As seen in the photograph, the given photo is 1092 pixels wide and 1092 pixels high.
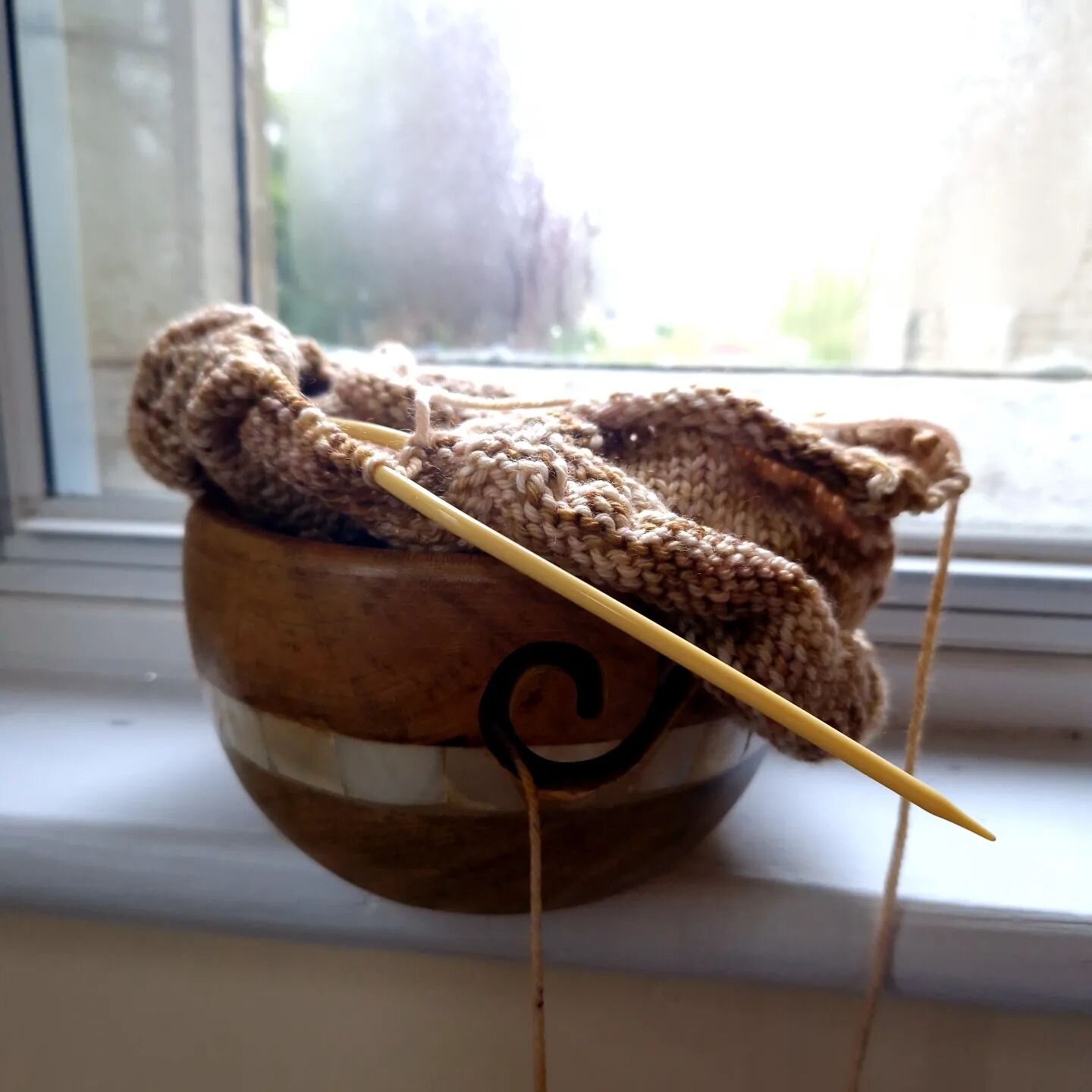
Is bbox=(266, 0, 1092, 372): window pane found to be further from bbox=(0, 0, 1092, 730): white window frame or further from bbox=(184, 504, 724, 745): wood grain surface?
bbox=(184, 504, 724, 745): wood grain surface

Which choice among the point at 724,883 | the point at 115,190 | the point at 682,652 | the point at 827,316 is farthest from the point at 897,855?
the point at 115,190

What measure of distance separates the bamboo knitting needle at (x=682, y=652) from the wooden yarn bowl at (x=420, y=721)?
3cm

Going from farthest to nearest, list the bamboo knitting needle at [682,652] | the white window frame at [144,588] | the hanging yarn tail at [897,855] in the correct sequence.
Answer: the white window frame at [144,588], the hanging yarn tail at [897,855], the bamboo knitting needle at [682,652]

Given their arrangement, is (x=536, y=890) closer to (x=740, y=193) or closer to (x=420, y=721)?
(x=420, y=721)

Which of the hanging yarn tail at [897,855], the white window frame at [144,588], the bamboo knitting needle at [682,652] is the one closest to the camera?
the bamboo knitting needle at [682,652]

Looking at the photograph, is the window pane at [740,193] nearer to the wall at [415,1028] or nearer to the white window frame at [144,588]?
the white window frame at [144,588]

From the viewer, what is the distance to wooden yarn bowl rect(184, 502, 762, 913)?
22 centimetres

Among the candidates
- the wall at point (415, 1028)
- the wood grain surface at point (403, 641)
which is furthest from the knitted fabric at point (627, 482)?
the wall at point (415, 1028)

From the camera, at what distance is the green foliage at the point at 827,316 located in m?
0.47

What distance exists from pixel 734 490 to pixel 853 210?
29 centimetres

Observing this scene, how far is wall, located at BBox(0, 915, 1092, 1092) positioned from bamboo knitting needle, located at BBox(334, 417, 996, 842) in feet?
0.62

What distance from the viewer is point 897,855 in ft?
0.98

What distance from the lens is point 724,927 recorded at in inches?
12.0

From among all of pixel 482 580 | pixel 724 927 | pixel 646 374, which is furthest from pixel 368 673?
pixel 646 374
